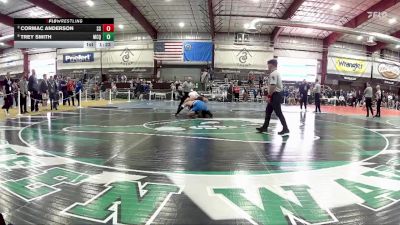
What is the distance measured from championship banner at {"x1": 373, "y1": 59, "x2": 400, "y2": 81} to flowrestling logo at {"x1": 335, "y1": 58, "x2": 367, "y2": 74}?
208cm

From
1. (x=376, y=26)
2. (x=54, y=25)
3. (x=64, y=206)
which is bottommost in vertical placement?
(x=64, y=206)

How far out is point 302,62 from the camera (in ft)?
112

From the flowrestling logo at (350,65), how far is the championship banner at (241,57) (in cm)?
821

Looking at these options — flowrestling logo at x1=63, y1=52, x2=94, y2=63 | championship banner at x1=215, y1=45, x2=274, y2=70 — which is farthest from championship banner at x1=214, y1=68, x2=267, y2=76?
flowrestling logo at x1=63, y1=52, x2=94, y2=63

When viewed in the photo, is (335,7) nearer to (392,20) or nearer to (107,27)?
(392,20)

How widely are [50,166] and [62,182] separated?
0.84 metres

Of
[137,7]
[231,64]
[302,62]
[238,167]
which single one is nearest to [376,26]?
[302,62]

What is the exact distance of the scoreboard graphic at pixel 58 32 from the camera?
1365 centimetres

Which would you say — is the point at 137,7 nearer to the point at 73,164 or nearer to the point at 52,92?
the point at 52,92

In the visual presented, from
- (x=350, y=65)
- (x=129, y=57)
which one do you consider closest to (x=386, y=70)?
(x=350, y=65)

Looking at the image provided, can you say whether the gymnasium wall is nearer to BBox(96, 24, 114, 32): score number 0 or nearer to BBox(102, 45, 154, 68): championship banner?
BBox(102, 45, 154, 68): championship banner

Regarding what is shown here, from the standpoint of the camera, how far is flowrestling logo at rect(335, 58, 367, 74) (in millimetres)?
35406

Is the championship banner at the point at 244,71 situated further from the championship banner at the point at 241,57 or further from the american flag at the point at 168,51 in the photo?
the american flag at the point at 168,51

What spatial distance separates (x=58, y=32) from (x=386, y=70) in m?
37.9
